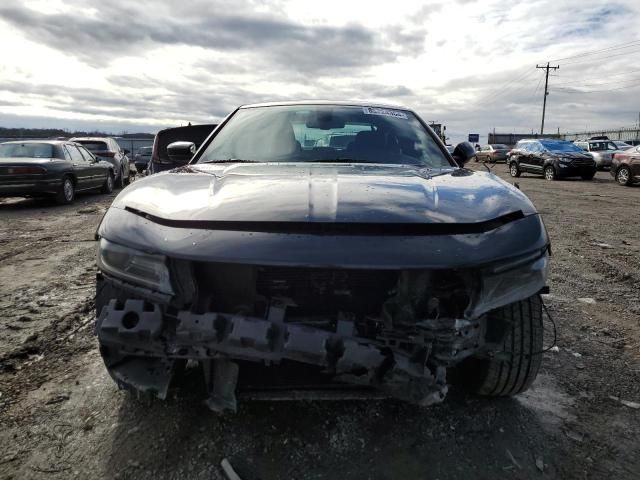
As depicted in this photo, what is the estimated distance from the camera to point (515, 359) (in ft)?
7.53

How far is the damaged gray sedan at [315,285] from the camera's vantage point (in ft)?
5.76

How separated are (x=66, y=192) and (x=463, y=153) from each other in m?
9.51

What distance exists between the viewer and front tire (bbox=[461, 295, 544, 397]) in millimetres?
2241

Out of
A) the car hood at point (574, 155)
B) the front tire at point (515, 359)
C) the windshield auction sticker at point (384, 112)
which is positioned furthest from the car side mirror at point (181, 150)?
the car hood at point (574, 155)

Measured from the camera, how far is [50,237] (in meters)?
6.81

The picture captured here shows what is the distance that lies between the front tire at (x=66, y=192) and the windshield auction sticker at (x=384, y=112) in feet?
28.9

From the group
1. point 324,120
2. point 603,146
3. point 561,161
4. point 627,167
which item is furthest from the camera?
point 603,146

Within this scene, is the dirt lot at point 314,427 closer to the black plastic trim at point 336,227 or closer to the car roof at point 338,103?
the black plastic trim at point 336,227

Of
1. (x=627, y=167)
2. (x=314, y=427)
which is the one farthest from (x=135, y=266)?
(x=627, y=167)

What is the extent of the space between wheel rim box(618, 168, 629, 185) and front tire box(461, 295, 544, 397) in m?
15.8

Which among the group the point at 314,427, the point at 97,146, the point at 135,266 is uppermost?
the point at 97,146

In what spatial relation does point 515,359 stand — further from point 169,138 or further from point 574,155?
point 574,155

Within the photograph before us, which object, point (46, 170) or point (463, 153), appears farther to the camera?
point (46, 170)

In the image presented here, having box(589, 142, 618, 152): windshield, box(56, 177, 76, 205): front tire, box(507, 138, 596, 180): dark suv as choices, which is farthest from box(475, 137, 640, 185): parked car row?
box(56, 177, 76, 205): front tire
